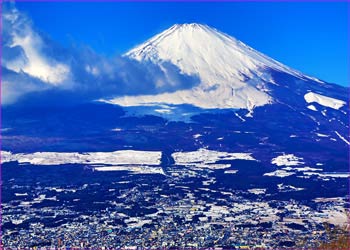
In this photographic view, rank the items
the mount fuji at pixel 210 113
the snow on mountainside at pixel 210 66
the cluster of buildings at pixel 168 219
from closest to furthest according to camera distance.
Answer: the cluster of buildings at pixel 168 219, the mount fuji at pixel 210 113, the snow on mountainside at pixel 210 66

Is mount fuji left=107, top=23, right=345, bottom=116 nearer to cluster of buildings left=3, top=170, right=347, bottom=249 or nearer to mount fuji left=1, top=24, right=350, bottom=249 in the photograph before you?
mount fuji left=1, top=24, right=350, bottom=249

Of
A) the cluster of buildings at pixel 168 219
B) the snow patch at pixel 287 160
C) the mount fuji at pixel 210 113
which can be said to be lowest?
the cluster of buildings at pixel 168 219

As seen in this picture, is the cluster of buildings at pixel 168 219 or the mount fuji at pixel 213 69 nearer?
the cluster of buildings at pixel 168 219

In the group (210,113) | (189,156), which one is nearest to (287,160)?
(189,156)

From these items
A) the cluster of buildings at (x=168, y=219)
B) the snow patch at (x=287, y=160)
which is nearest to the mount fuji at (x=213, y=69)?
the snow patch at (x=287, y=160)

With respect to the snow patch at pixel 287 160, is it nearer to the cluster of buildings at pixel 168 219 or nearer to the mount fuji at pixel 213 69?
the cluster of buildings at pixel 168 219

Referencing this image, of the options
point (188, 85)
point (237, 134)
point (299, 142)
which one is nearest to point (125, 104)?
point (188, 85)

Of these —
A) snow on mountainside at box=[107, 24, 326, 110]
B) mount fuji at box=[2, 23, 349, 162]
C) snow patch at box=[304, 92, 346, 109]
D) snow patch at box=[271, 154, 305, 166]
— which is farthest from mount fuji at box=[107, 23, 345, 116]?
snow patch at box=[271, 154, 305, 166]

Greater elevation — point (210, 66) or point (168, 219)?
point (210, 66)

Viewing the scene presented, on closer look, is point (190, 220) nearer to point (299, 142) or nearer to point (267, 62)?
point (299, 142)

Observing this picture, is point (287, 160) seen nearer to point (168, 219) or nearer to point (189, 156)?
point (189, 156)
